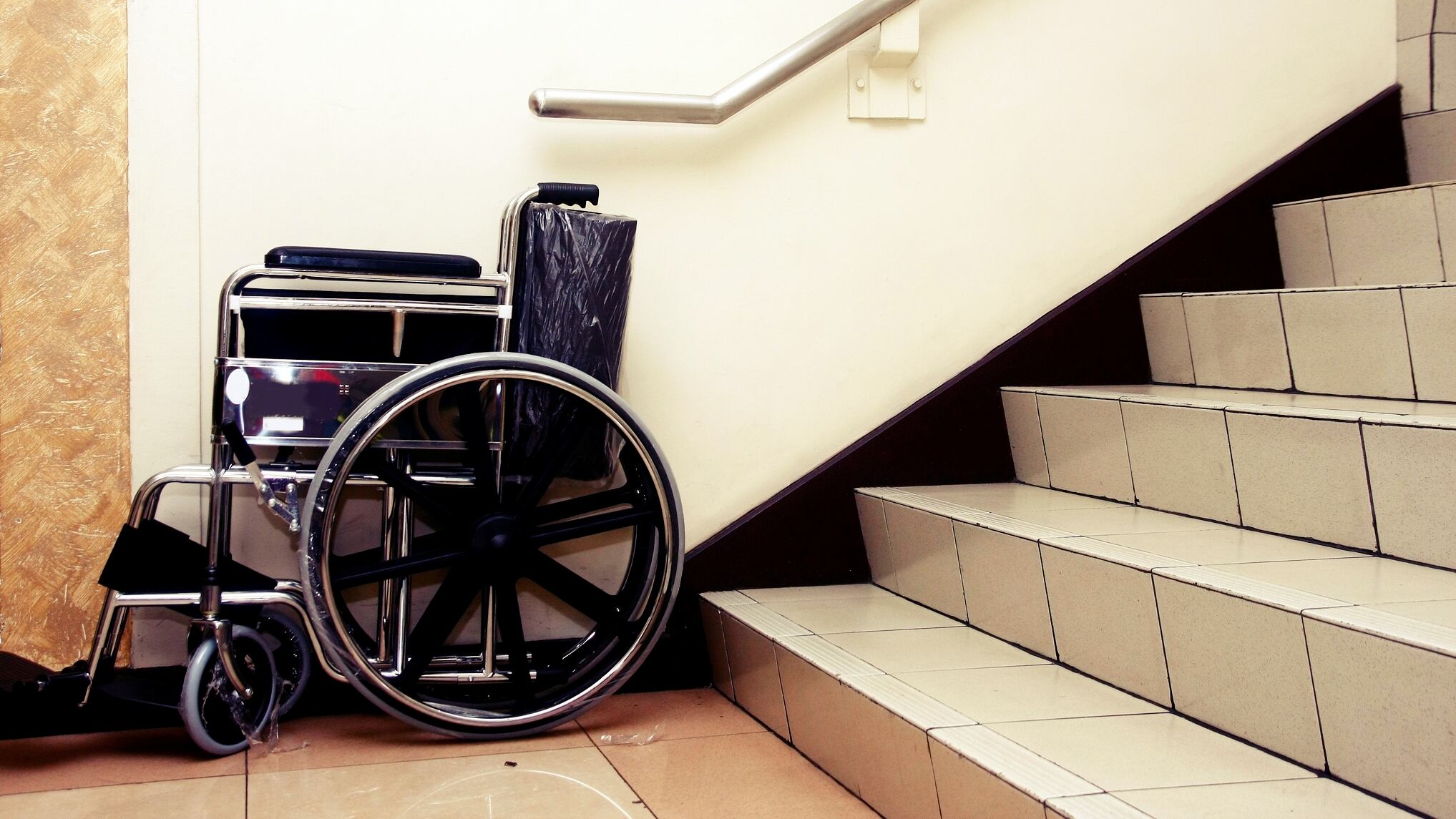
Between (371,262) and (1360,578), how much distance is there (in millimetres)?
1436

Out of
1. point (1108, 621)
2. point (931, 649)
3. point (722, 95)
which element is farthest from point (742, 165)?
point (1108, 621)

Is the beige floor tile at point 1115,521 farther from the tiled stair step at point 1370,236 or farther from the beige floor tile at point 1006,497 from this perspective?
the tiled stair step at point 1370,236

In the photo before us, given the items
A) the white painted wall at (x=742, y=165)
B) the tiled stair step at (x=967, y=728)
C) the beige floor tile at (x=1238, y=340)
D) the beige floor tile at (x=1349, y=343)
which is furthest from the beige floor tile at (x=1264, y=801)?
the white painted wall at (x=742, y=165)

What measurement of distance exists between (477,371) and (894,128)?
1.06 metres

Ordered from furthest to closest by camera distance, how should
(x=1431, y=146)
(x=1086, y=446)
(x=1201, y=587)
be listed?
1. (x=1431, y=146)
2. (x=1086, y=446)
3. (x=1201, y=587)

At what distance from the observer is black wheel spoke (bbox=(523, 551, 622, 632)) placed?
1806 mm

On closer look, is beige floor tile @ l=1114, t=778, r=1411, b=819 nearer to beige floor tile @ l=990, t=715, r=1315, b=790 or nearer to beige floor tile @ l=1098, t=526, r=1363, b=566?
beige floor tile @ l=990, t=715, r=1315, b=790

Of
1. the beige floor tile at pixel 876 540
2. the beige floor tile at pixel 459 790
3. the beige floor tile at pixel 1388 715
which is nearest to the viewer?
the beige floor tile at pixel 1388 715

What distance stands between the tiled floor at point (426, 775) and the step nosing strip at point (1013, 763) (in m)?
0.27

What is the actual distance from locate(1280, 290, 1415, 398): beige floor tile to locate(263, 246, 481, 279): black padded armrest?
1.44 meters

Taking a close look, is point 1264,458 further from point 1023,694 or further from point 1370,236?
point 1370,236

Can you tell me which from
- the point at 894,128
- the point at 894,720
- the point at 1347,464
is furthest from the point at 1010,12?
the point at 894,720

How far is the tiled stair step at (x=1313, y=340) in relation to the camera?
1.77 m

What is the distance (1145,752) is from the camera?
50.9 inches
